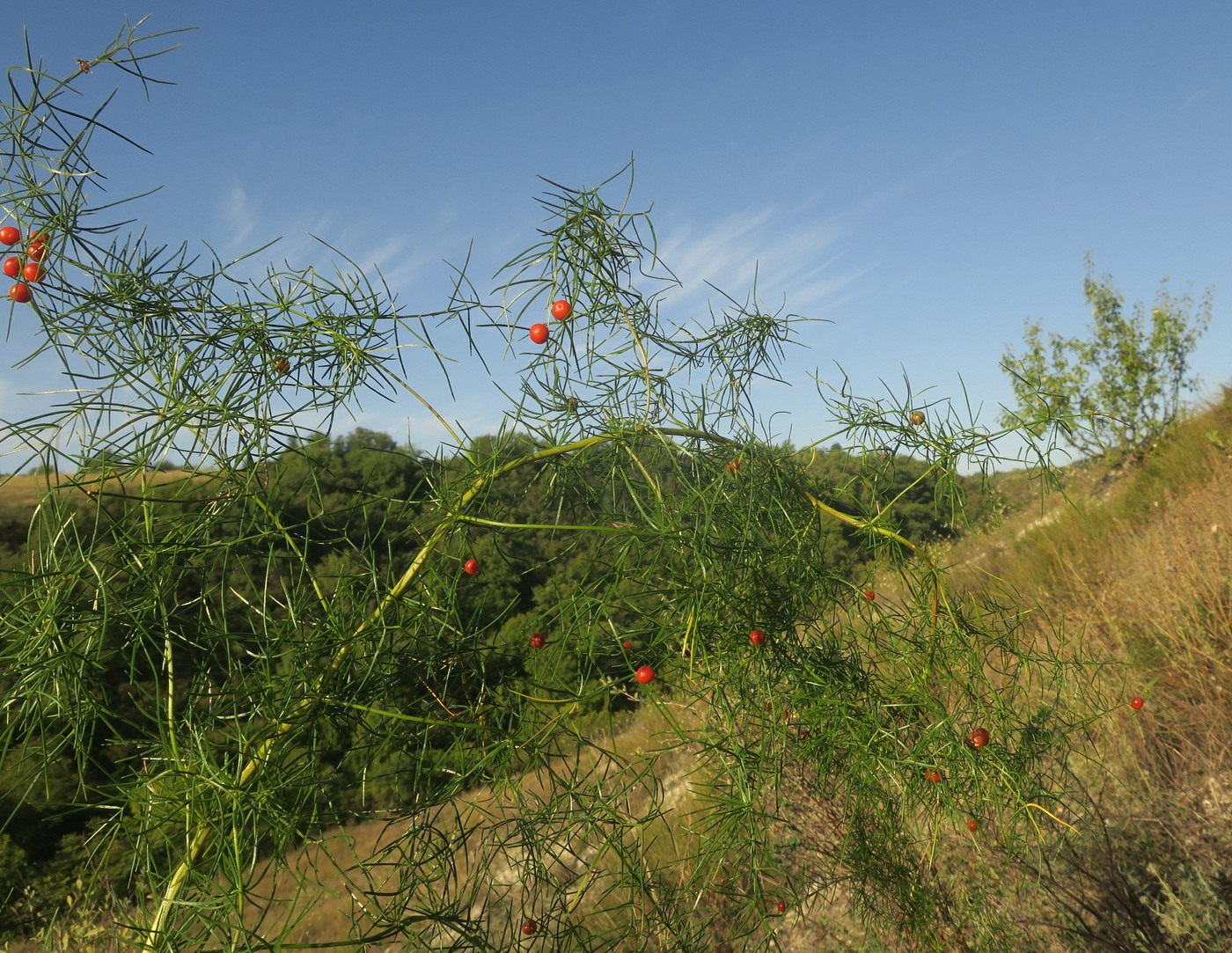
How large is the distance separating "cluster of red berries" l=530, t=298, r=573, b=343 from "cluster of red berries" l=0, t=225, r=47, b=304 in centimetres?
67

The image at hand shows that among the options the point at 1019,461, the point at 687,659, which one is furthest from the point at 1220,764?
the point at 687,659

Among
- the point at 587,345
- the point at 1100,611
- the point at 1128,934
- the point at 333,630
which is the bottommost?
the point at 1128,934

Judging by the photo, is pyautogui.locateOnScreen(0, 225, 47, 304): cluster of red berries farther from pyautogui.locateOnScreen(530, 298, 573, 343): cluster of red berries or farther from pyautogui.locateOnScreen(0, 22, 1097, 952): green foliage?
pyautogui.locateOnScreen(530, 298, 573, 343): cluster of red berries

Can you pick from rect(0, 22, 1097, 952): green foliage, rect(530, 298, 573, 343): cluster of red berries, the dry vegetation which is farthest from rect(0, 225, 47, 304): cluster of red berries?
the dry vegetation

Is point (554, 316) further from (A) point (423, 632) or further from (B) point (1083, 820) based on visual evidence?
(B) point (1083, 820)

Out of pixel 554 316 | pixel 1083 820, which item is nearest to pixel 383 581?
pixel 554 316

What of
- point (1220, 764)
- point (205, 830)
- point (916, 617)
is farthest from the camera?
point (1220, 764)

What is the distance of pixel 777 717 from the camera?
4.25ft

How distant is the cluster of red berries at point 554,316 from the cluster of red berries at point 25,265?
26.4 inches

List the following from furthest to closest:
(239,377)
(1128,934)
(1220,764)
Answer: (1220,764) → (1128,934) → (239,377)

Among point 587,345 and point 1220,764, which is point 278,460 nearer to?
point 587,345

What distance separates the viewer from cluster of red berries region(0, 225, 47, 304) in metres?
1.02

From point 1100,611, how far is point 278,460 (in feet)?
15.4

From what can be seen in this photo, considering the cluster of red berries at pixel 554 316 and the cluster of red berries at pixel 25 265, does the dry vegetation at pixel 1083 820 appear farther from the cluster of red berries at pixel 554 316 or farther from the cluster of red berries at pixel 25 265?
the cluster of red berries at pixel 25 265
